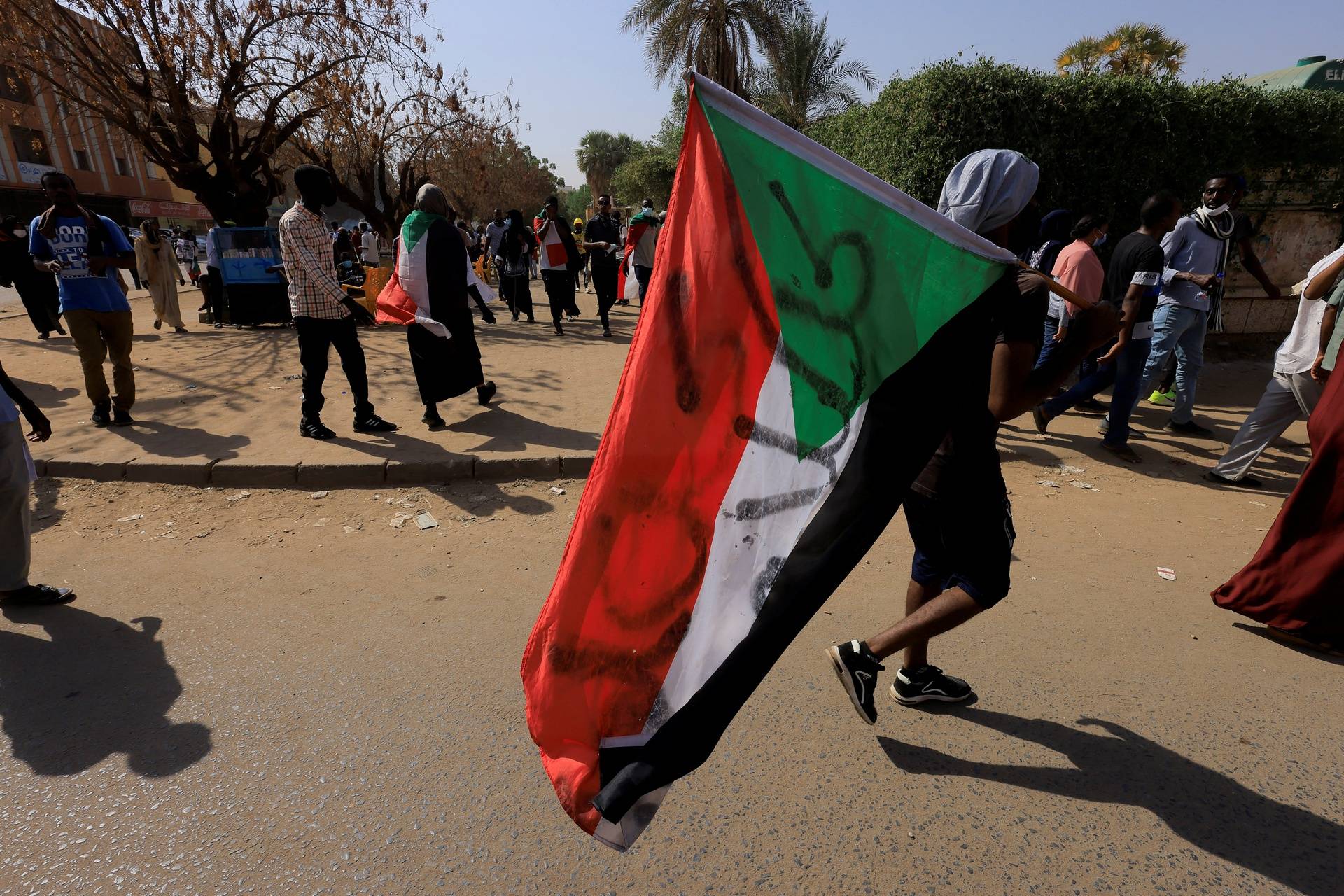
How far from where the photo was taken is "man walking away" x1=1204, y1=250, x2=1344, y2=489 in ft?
11.7

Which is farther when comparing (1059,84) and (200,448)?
(1059,84)

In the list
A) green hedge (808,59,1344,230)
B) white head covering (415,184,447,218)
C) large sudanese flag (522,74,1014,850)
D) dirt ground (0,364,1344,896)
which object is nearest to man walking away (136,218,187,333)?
white head covering (415,184,447,218)

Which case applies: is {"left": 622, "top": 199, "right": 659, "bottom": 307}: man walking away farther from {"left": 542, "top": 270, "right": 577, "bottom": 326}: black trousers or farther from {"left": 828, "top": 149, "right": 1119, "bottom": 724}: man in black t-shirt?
{"left": 828, "top": 149, "right": 1119, "bottom": 724}: man in black t-shirt

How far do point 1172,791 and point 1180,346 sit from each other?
15.9ft

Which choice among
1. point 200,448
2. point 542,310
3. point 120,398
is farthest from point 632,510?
point 542,310

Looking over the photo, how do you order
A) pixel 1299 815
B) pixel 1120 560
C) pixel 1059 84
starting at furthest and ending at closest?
pixel 1059 84, pixel 1120 560, pixel 1299 815

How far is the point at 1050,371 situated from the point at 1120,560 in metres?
2.45

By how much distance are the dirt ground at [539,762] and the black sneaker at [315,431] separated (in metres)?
1.76

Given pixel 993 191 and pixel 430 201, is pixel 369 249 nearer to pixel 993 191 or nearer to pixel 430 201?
pixel 430 201

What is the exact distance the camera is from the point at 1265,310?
9.02 m

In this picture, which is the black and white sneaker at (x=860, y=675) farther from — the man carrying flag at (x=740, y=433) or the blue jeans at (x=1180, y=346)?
the blue jeans at (x=1180, y=346)

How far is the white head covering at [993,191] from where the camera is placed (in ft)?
6.45

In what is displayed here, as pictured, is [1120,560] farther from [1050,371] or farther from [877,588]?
[1050,371]

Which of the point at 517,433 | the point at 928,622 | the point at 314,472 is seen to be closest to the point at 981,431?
the point at 928,622
